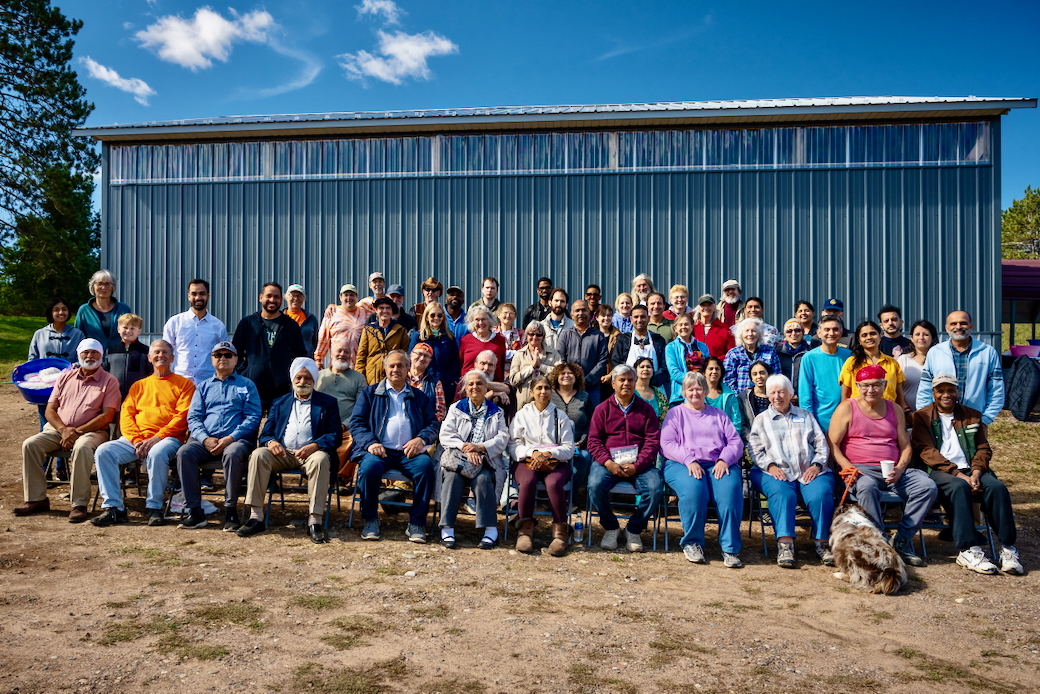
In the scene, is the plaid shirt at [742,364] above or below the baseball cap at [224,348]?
below

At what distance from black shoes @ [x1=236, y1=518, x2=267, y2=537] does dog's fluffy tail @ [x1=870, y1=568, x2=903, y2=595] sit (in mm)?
4310

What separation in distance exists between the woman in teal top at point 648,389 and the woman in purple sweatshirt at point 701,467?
29 centimetres

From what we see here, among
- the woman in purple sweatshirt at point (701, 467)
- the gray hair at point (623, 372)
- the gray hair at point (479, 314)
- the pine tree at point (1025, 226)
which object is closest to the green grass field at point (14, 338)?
the gray hair at point (479, 314)

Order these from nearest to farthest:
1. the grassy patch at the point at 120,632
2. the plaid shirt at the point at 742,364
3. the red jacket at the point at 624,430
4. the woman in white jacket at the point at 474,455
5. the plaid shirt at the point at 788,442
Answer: the grassy patch at the point at 120,632, the plaid shirt at the point at 788,442, the woman in white jacket at the point at 474,455, the red jacket at the point at 624,430, the plaid shirt at the point at 742,364

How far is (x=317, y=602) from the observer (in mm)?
4129

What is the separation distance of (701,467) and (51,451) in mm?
5202

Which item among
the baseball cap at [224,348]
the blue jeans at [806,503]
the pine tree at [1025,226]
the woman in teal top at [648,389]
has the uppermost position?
the pine tree at [1025,226]

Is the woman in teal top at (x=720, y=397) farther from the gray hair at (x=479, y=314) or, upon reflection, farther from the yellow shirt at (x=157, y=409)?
the yellow shirt at (x=157, y=409)

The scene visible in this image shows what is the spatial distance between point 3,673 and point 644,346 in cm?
492

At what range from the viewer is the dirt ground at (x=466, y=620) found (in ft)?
10.6

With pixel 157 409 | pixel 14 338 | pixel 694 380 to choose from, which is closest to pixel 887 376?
pixel 694 380


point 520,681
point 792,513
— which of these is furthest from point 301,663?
point 792,513

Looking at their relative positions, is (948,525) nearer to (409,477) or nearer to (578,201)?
(409,477)

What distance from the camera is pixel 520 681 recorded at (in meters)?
3.21
